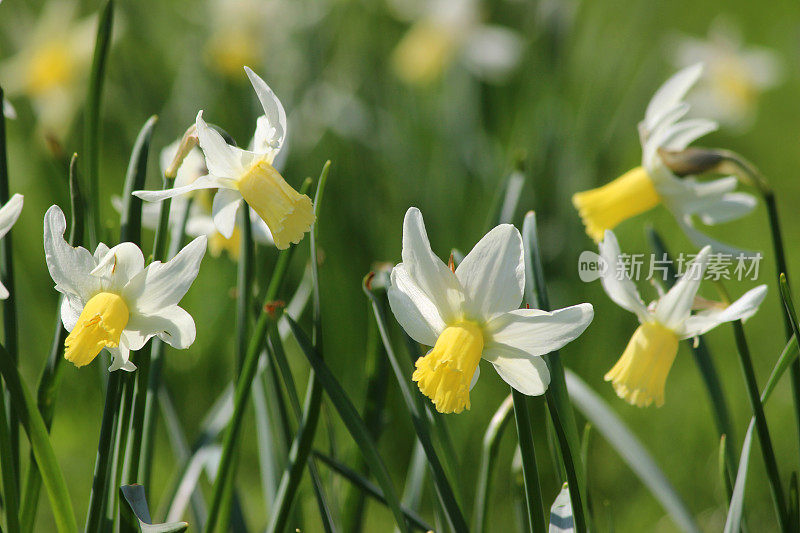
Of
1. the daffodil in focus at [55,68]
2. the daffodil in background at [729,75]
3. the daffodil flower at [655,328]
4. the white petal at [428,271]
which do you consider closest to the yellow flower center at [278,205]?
the white petal at [428,271]

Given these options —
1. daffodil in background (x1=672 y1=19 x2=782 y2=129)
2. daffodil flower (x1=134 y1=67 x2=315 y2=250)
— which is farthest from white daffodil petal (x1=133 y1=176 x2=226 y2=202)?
daffodil in background (x1=672 y1=19 x2=782 y2=129)

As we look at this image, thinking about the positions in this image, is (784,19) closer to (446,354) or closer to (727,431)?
(727,431)

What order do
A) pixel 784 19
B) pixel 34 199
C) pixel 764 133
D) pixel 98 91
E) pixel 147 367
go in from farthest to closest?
pixel 784 19 < pixel 764 133 < pixel 34 199 < pixel 98 91 < pixel 147 367

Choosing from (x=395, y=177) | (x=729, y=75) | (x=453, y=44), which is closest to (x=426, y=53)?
(x=453, y=44)

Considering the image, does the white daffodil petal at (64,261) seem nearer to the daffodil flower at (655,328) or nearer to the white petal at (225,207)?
the white petal at (225,207)

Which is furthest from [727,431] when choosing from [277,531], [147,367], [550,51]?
[550,51]
